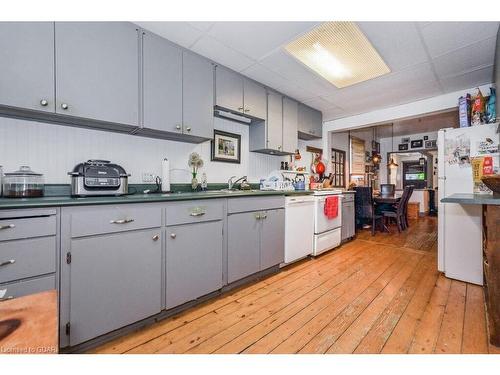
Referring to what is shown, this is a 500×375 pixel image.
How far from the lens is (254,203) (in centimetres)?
229

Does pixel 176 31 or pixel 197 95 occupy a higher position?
pixel 176 31

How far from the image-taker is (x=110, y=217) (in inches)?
55.7

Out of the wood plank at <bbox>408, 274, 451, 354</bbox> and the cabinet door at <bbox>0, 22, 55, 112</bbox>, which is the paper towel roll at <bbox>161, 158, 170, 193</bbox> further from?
the wood plank at <bbox>408, 274, 451, 354</bbox>

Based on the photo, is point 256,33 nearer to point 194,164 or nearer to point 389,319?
point 194,164

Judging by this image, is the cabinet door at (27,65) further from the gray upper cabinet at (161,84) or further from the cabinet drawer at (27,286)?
the cabinet drawer at (27,286)

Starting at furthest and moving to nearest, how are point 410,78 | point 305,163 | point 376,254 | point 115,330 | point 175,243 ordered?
1. point 305,163
2. point 376,254
3. point 410,78
4. point 175,243
5. point 115,330

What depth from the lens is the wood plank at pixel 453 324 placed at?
1.40m

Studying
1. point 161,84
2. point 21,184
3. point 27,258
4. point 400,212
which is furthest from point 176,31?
point 400,212

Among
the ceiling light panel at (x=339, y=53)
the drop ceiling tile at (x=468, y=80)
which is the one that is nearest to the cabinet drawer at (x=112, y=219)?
the ceiling light panel at (x=339, y=53)

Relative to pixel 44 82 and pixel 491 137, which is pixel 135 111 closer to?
pixel 44 82

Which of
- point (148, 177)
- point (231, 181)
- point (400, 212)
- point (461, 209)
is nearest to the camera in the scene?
point (148, 177)

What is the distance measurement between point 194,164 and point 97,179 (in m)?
1.04
